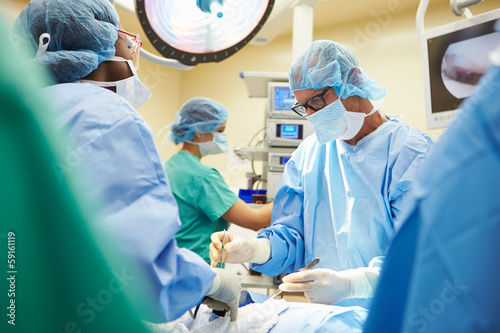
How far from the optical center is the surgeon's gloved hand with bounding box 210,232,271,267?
1.29 m

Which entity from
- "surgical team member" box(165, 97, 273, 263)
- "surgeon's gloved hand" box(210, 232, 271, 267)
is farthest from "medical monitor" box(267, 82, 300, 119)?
"surgeon's gloved hand" box(210, 232, 271, 267)

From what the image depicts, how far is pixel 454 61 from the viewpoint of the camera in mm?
1538

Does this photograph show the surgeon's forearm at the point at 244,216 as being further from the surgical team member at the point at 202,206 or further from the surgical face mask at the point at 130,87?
the surgical face mask at the point at 130,87

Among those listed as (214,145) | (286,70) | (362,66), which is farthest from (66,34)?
(286,70)

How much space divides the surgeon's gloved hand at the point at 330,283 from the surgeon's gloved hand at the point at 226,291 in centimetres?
23

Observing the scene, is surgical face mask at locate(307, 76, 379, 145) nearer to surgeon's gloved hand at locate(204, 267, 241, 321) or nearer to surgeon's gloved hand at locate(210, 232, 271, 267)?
surgeon's gloved hand at locate(210, 232, 271, 267)

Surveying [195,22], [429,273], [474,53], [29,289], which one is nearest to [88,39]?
[195,22]

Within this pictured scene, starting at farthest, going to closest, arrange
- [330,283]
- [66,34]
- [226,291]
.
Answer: [330,283]
[66,34]
[226,291]

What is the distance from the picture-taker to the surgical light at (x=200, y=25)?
1.14 meters

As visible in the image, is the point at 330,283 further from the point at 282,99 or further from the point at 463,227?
the point at 282,99

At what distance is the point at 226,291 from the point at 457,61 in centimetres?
126

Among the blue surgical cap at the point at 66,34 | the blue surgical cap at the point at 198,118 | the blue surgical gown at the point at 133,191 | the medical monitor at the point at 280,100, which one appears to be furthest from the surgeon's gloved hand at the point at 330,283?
the medical monitor at the point at 280,100

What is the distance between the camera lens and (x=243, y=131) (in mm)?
4254
